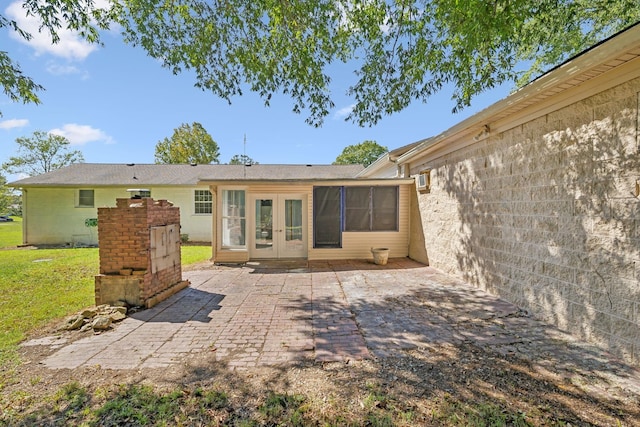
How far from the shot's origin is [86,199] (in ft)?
46.9

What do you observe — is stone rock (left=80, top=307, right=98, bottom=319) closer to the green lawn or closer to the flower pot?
the green lawn

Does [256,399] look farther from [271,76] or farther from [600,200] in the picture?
[271,76]

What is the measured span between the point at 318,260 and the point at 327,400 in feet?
22.2

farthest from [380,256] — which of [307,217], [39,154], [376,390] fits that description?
[39,154]

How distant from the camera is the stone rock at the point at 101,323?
391cm

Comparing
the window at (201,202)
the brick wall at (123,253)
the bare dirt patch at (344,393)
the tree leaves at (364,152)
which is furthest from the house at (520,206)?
the tree leaves at (364,152)

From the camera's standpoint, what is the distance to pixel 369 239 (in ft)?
30.4

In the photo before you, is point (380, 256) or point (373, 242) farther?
point (373, 242)

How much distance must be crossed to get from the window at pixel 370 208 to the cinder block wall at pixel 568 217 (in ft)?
11.0

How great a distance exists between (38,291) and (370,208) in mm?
8426

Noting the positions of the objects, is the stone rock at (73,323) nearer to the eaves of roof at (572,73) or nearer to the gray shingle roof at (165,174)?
the eaves of roof at (572,73)

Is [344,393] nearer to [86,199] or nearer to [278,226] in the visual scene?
[278,226]

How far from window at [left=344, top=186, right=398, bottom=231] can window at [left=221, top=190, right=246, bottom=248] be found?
3367 millimetres

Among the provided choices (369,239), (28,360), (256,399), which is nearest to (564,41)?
(369,239)
